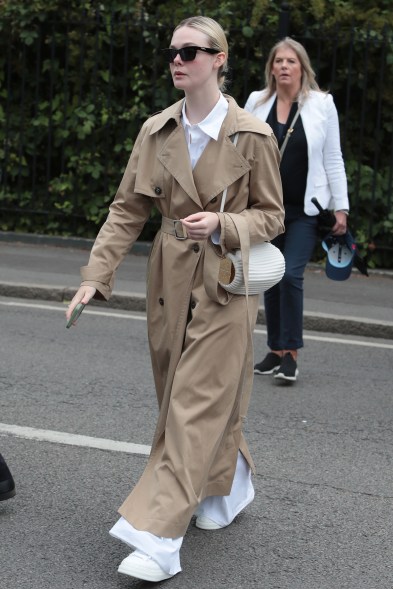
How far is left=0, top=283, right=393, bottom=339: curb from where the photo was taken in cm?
893

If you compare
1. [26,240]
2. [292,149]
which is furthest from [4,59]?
[292,149]

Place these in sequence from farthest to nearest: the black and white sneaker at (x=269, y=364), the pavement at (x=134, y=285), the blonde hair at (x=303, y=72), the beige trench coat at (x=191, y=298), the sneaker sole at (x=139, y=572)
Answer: the pavement at (x=134, y=285)
the black and white sneaker at (x=269, y=364)
the blonde hair at (x=303, y=72)
the beige trench coat at (x=191, y=298)
the sneaker sole at (x=139, y=572)

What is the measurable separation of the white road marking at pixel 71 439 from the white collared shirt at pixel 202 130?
1783 millimetres

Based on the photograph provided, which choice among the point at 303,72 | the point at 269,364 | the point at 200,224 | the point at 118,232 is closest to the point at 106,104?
the point at 303,72

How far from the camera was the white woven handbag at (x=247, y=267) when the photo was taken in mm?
4059

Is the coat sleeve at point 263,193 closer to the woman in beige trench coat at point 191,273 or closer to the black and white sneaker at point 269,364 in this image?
the woman in beige trench coat at point 191,273

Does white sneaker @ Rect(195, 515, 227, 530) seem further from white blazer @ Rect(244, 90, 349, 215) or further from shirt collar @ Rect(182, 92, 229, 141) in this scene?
white blazer @ Rect(244, 90, 349, 215)

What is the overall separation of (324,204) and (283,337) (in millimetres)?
823

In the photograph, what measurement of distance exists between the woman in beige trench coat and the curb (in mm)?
4719

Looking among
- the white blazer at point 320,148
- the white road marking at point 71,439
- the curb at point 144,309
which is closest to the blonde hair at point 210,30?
the white road marking at point 71,439

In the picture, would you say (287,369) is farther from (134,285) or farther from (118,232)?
(134,285)

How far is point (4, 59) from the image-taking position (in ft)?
41.0

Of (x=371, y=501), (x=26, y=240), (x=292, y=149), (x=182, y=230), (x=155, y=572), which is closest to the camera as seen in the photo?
(x=155, y=572)

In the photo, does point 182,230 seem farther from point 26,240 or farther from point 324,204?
point 26,240
